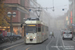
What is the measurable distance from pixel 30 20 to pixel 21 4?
25.1 m

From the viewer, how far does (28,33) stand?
2181cm

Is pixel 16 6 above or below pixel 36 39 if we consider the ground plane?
above

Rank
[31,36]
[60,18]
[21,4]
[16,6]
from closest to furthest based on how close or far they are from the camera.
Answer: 1. [31,36]
2. [16,6]
3. [21,4]
4. [60,18]

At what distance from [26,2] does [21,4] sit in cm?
317

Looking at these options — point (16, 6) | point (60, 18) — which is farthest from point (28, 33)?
point (60, 18)

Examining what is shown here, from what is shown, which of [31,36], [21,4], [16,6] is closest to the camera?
[31,36]

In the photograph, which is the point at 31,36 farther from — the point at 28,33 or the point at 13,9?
the point at 13,9

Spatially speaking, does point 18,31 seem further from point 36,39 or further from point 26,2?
point 36,39

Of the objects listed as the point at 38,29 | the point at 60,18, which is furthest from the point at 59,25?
the point at 38,29

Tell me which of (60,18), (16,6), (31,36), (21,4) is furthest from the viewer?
(60,18)

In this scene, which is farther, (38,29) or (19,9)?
(19,9)

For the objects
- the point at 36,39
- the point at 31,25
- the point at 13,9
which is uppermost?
the point at 13,9

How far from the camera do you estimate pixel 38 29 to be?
74.1 ft

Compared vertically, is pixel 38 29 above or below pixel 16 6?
below
